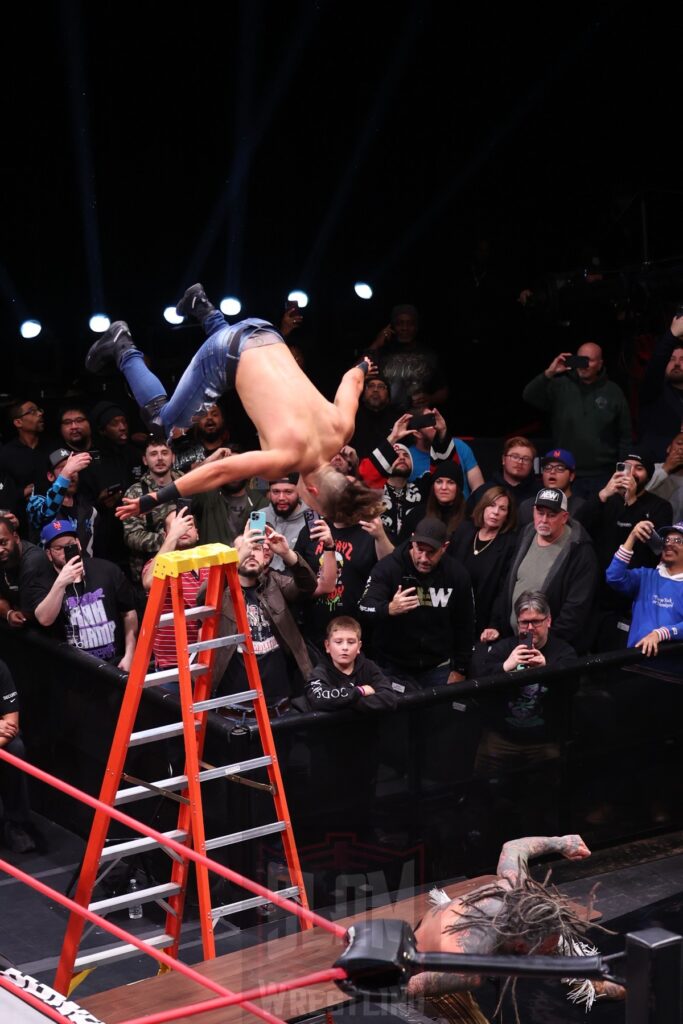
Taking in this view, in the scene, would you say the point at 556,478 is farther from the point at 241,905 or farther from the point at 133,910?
the point at 241,905

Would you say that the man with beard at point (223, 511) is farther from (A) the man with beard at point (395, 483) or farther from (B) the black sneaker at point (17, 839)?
(B) the black sneaker at point (17, 839)

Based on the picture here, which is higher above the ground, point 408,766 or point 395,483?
point 395,483

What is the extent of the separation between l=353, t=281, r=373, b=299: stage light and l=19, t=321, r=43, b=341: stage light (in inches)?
97.7

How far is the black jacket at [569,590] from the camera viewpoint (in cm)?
707

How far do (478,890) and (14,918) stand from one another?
2.69 metres

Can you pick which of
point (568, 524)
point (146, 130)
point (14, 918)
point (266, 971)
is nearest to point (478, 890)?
point (266, 971)

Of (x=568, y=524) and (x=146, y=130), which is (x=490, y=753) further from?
(x=146, y=130)

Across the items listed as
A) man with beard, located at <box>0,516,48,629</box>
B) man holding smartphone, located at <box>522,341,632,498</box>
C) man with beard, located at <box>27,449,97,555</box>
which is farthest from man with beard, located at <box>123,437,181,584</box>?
man holding smartphone, located at <box>522,341,632,498</box>

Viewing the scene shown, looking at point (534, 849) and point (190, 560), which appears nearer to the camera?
point (190, 560)

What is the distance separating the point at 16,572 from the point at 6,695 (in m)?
0.90

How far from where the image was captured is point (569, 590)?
710 cm

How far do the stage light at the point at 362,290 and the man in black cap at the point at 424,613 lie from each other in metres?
3.93

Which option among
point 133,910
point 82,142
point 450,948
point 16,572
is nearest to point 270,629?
point 133,910

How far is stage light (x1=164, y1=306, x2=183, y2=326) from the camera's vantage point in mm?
9742
